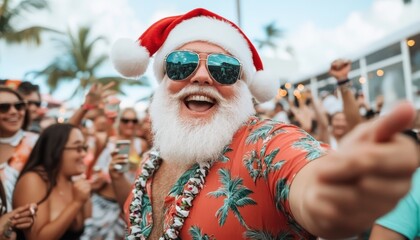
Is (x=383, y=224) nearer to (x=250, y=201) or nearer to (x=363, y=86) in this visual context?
(x=250, y=201)

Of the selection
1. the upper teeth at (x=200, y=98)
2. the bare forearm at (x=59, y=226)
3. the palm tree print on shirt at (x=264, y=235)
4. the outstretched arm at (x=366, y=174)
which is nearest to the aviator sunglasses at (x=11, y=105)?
the bare forearm at (x=59, y=226)

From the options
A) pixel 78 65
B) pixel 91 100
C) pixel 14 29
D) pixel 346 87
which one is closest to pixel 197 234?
pixel 346 87

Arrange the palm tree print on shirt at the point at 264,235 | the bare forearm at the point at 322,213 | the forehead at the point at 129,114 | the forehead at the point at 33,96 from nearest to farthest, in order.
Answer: the bare forearm at the point at 322,213, the palm tree print on shirt at the point at 264,235, the forehead at the point at 33,96, the forehead at the point at 129,114

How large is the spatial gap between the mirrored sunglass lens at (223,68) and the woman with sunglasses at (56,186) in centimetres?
146

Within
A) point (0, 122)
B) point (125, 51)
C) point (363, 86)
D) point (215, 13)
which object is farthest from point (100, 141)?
point (363, 86)

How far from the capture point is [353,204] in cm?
72

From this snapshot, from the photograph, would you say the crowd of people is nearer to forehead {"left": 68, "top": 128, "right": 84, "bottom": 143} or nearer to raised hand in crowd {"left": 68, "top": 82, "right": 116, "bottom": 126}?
forehead {"left": 68, "top": 128, "right": 84, "bottom": 143}

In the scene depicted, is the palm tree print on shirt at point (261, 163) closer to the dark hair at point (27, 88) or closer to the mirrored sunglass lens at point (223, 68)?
the mirrored sunglass lens at point (223, 68)

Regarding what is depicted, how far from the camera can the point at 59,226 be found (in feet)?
8.43

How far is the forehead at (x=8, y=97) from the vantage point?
333 centimetres

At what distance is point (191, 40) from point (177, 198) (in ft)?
2.89

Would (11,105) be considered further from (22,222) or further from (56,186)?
(22,222)

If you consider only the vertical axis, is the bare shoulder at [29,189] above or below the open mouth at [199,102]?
below

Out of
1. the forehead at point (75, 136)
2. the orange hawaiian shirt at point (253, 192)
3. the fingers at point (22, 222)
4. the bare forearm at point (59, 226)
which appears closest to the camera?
the orange hawaiian shirt at point (253, 192)
